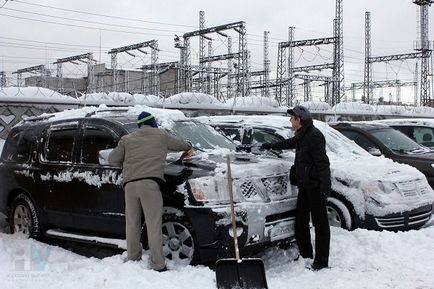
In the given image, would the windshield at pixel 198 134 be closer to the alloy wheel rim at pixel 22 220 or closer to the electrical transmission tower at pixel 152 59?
the alloy wheel rim at pixel 22 220

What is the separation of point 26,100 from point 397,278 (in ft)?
38.8

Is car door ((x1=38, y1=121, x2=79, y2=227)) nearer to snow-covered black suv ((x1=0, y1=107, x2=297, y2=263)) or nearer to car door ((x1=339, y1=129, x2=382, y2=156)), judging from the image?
snow-covered black suv ((x1=0, y1=107, x2=297, y2=263))

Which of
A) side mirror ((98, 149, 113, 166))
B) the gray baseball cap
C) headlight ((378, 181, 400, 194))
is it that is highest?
the gray baseball cap

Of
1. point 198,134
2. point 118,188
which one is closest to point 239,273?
point 118,188

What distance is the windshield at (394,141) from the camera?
902cm

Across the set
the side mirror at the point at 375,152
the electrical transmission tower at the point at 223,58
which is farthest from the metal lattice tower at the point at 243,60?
the side mirror at the point at 375,152

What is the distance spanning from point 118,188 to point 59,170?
46.0 inches

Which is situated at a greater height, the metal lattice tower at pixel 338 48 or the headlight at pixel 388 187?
the metal lattice tower at pixel 338 48

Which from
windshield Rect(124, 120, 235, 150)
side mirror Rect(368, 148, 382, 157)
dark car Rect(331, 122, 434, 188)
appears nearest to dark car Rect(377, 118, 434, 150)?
dark car Rect(331, 122, 434, 188)

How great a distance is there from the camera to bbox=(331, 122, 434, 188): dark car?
859 centimetres

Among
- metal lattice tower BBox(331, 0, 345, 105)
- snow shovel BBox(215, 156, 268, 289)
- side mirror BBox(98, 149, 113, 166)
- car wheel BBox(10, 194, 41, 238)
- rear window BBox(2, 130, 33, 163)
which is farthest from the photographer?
metal lattice tower BBox(331, 0, 345, 105)

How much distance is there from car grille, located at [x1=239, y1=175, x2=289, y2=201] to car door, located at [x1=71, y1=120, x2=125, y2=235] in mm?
1430

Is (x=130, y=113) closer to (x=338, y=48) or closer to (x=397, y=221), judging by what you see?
(x=397, y=221)

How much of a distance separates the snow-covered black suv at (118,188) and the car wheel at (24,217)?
0.04 feet
